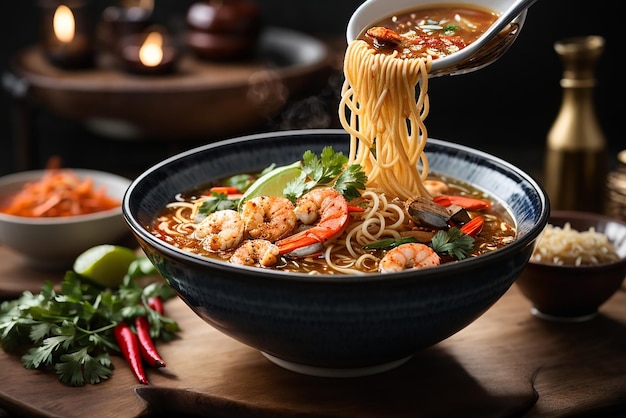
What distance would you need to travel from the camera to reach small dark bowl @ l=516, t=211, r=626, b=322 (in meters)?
3.39

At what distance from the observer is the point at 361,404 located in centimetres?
290

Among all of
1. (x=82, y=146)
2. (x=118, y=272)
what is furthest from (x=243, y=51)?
(x=118, y=272)

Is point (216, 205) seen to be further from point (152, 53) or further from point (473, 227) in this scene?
point (152, 53)

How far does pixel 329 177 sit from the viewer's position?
3326 millimetres

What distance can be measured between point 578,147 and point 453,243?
1875mm

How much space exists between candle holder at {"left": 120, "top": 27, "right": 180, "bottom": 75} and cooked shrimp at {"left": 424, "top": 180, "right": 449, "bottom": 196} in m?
3.00

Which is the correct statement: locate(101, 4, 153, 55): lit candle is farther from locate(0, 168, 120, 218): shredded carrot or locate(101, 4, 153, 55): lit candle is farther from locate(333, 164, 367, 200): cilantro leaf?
locate(333, 164, 367, 200): cilantro leaf

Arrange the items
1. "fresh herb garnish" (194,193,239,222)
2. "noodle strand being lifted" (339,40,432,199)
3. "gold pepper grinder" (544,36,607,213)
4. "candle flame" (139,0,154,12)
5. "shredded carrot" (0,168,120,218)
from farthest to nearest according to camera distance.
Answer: "candle flame" (139,0,154,12)
"gold pepper grinder" (544,36,607,213)
"shredded carrot" (0,168,120,218)
"fresh herb garnish" (194,193,239,222)
"noodle strand being lifted" (339,40,432,199)

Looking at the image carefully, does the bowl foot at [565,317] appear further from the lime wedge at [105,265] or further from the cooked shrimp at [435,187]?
the lime wedge at [105,265]

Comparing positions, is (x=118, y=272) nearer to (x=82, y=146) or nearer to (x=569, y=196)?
(x=569, y=196)

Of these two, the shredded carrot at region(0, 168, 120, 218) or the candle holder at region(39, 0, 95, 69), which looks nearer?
the shredded carrot at region(0, 168, 120, 218)

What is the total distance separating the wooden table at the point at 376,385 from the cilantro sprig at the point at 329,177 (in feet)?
1.92

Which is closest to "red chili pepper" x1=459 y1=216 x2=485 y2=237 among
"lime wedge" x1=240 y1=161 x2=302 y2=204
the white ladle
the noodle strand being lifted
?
the noodle strand being lifted

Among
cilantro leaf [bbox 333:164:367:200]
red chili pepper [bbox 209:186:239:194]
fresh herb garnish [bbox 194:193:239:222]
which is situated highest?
cilantro leaf [bbox 333:164:367:200]
